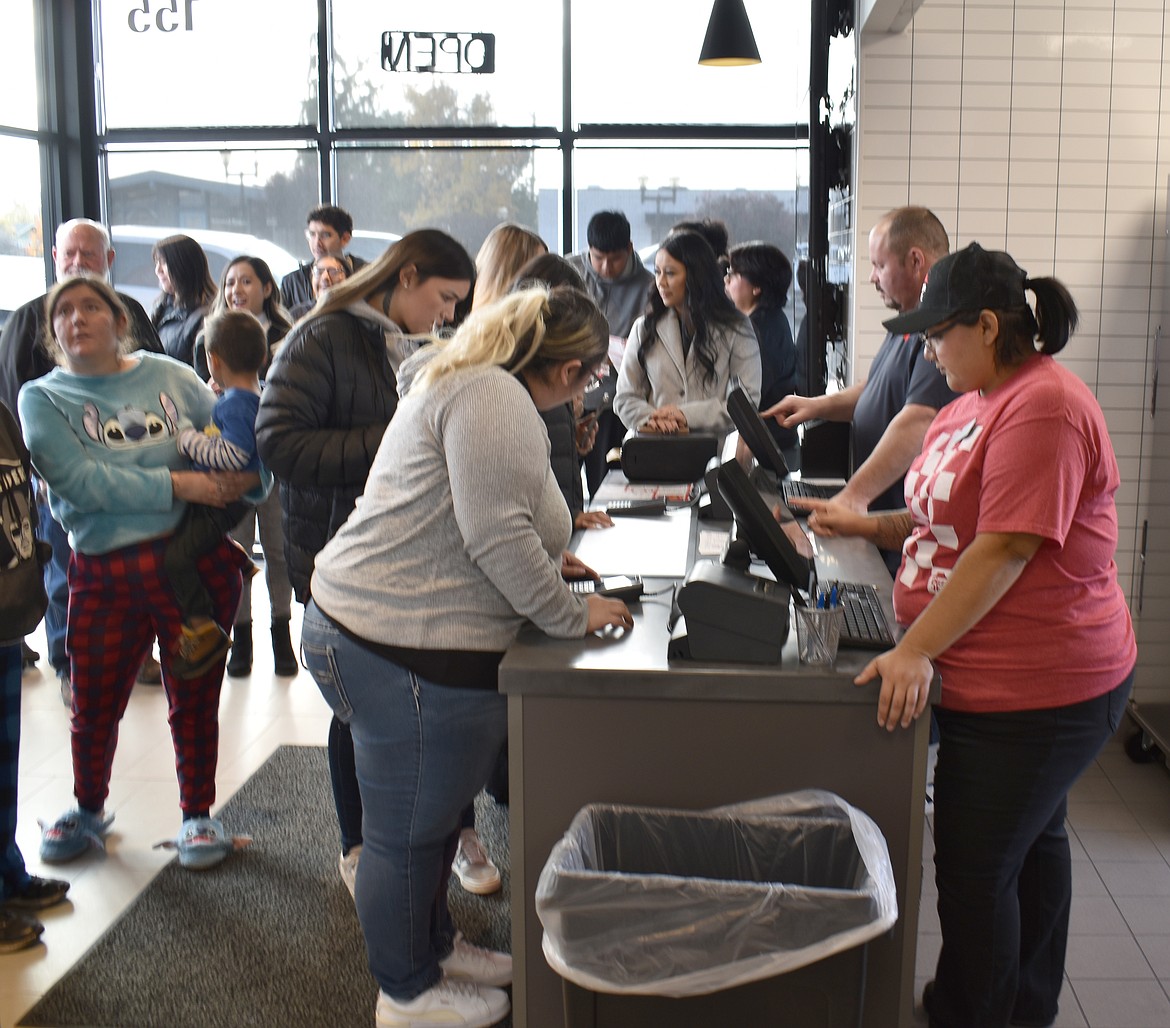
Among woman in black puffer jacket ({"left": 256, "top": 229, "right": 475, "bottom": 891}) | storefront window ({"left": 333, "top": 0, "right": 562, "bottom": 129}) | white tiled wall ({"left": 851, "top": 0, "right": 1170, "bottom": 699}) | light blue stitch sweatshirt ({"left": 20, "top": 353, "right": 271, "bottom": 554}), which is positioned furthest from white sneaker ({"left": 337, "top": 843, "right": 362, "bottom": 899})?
storefront window ({"left": 333, "top": 0, "right": 562, "bottom": 129})

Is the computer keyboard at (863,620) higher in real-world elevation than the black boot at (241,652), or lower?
higher

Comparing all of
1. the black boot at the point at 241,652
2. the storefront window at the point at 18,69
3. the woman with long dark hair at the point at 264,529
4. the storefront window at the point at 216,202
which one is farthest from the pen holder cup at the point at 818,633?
the storefront window at the point at 18,69

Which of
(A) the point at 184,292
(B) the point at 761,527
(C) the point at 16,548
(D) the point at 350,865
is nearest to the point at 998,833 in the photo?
(B) the point at 761,527

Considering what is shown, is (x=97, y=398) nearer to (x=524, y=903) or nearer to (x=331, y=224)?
(x=524, y=903)

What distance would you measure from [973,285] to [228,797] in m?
2.52

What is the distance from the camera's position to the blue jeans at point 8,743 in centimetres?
259

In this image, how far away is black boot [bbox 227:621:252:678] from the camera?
180 inches

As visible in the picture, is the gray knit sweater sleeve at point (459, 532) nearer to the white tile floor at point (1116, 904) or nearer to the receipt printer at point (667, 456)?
the white tile floor at point (1116, 904)

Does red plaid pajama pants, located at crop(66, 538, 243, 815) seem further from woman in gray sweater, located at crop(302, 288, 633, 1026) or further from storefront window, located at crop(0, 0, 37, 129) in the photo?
storefront window, located at crop(0, 0, 37, 129)

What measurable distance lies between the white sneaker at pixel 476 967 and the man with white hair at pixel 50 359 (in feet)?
7.03

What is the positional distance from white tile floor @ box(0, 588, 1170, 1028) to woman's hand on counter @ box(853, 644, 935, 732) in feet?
3.28

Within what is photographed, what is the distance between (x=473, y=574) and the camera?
1963mm

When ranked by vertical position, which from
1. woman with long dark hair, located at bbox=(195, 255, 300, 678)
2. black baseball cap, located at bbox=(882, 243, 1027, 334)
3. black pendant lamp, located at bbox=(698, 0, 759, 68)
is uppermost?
black pendant lamp, located at bbox=(698, 0, 759, 68)

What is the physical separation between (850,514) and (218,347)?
160 centimetres
